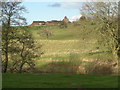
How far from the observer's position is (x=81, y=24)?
29391mm

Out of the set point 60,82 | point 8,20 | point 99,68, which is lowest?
point 99,68

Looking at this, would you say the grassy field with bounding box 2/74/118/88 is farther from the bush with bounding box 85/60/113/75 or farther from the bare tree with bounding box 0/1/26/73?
the bare tree with bounding box 0/1/26/73

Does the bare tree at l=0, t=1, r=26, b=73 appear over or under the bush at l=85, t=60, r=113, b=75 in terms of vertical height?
over

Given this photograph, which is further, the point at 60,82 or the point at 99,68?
the point at 99,68

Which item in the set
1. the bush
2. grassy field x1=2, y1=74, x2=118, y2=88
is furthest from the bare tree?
grassy field x1=2, y1=74, x2=118, y2=88

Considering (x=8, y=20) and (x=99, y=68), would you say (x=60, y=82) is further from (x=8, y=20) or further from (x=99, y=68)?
(x=8, y=20)

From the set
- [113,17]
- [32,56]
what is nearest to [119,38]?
[113,17]

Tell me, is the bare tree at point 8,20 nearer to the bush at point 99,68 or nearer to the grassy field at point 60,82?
the bush at point 99,68

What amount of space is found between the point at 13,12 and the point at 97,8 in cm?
953

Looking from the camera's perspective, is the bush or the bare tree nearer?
the bush

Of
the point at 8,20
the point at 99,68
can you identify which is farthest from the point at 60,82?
the point at 8,20

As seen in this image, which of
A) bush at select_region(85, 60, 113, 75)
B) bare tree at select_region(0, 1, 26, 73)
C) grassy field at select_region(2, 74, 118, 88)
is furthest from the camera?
bare tree at select_region(0, 1, 26, 73)

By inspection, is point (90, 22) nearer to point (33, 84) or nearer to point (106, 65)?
point (106, 65)

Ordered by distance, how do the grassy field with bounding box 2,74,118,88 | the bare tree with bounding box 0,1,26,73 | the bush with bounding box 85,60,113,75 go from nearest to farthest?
the grassy field with bounding box 2,74,118,88, the bush with bounding box 85,60,113,75, the bare tree with bounding box 0,1,26,73
